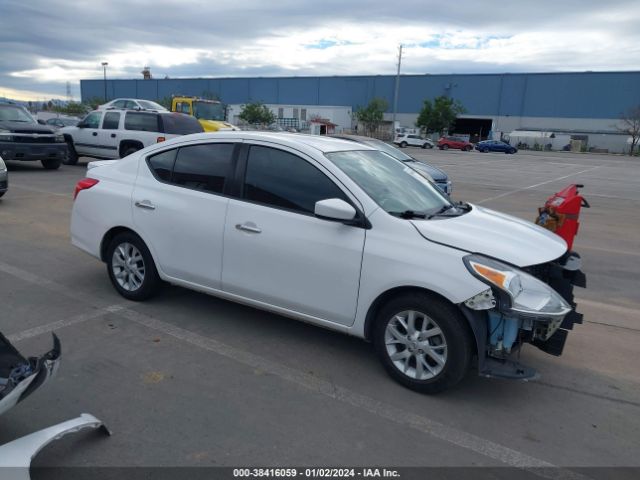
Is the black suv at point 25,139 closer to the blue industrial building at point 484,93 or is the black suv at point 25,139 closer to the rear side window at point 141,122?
the rear side window at point 141,122

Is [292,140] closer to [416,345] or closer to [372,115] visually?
[416,345]

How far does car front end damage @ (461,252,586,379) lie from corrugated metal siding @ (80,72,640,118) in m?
73.0

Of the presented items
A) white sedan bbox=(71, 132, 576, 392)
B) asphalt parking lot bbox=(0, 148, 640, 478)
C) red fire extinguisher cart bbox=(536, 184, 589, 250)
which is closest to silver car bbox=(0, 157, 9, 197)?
asphalt parking lot bbox=(0, 148, 640, 478)

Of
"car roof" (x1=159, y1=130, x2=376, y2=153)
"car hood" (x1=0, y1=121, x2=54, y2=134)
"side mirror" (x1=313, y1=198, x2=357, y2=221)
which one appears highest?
"car roof" (x1=159, y1=130, x2=376, y2=153)

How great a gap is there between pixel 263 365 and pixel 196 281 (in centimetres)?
111

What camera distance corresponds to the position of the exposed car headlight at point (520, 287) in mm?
3438

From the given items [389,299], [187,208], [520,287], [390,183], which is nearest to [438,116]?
[390,183]

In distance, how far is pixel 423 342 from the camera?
12.1 ft

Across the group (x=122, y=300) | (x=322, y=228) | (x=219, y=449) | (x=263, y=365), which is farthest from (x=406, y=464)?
(x=122, y=300)

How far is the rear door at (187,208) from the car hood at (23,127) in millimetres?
11077

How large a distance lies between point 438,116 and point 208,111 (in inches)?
1943

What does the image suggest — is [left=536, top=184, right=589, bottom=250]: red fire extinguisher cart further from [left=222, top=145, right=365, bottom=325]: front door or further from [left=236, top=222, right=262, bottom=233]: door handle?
[left=236, top=222, right=262, bottom=233]: door handle

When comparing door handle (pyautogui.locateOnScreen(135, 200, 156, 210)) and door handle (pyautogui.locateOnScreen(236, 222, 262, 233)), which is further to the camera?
door handle (pyautogui.locateOnScreen(135, 200, 156, 210))

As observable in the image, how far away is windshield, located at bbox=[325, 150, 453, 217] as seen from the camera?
420cm
